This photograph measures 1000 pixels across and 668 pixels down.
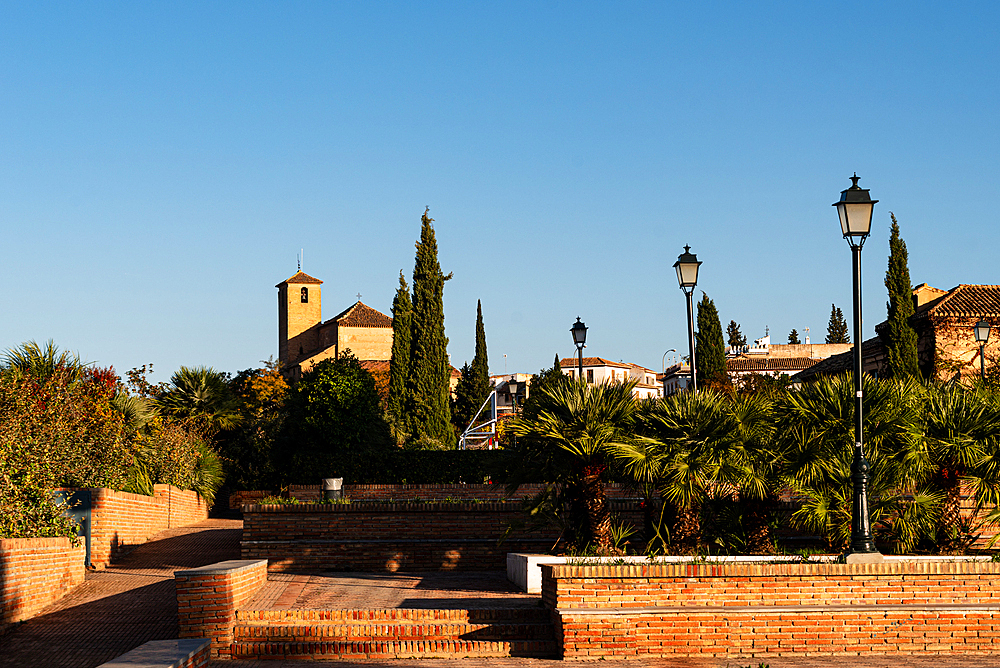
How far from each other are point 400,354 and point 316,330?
50.7 metres

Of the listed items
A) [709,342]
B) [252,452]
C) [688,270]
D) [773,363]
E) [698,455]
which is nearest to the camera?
[698,455]

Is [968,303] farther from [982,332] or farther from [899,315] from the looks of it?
[982,332]

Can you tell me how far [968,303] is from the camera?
1863 inches

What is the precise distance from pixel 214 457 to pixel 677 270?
1674 cm

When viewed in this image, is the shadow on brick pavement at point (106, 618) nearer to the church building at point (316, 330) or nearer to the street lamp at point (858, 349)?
the street lamp at point (858, 349)

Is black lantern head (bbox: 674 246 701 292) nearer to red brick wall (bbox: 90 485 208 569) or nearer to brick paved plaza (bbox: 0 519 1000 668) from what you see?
brick paved plaza (bbox: 0 519 1000 668)

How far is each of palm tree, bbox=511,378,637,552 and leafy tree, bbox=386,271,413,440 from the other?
20.4 meters

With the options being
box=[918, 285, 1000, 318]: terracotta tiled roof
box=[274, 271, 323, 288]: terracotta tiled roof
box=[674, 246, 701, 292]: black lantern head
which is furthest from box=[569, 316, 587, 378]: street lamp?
box=[274, 271, 323, 288]: terracotta tiled roof

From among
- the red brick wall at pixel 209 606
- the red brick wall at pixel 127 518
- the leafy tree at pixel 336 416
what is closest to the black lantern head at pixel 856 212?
the red brick wall at pixel 209 606

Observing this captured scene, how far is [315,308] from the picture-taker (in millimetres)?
88688

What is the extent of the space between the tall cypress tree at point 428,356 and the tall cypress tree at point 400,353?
40 centimetres

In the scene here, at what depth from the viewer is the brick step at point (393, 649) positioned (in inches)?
389

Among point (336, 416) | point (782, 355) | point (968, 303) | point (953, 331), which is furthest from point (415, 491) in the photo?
point (782, 355)

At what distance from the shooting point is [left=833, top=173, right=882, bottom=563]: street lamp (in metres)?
10.3
